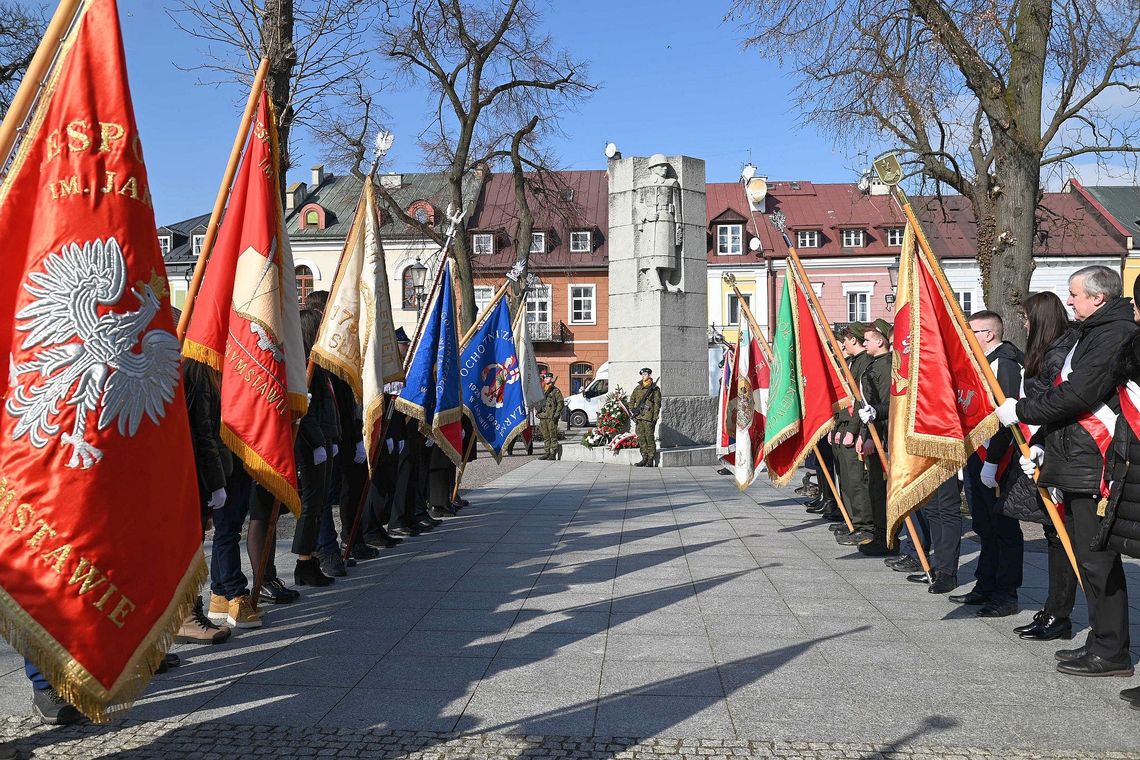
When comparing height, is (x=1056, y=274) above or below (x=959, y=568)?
above

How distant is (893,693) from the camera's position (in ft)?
15.2

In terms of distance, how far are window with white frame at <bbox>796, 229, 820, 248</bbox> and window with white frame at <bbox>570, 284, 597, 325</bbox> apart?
1076 centimetres

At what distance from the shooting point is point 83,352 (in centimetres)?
334

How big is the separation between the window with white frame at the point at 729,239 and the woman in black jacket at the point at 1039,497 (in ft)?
140

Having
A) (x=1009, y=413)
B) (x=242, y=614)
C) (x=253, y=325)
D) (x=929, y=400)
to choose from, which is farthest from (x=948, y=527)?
(x=253, y=325)

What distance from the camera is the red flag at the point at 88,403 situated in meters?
3.17

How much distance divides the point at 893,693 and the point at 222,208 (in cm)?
427

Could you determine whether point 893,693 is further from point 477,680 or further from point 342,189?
point 342,189

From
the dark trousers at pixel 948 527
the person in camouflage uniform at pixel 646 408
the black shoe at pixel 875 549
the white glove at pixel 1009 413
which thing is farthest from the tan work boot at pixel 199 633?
the person in camouflage uniform at pixel 646 408

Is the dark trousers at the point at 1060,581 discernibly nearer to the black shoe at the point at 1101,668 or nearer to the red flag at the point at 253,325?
the black shoe at the point at 1101,668

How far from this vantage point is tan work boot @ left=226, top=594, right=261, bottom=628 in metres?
5.89

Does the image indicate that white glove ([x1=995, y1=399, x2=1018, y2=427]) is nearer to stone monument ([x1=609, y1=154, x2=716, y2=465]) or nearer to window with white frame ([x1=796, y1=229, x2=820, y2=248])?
stone monument ([x1=609, y1=154, x2=716, y2=465])

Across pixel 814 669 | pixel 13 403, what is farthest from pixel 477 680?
pixel 13 403

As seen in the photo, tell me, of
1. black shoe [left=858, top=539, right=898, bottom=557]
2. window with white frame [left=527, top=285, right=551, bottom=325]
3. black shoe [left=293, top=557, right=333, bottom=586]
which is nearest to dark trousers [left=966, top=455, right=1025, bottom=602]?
black shoe [left=858, top=539, right=898, bottom=557]
